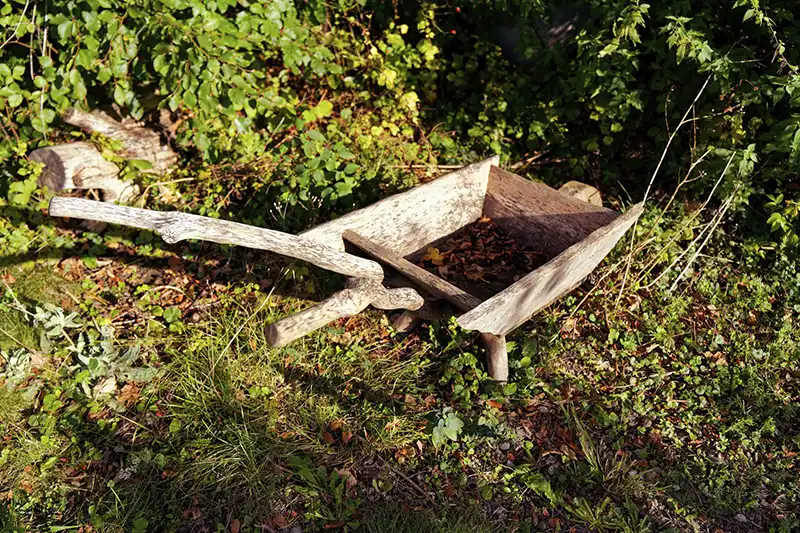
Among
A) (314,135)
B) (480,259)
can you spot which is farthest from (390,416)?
(314,135)

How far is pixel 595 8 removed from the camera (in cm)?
409

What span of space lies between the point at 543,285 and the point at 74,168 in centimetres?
309

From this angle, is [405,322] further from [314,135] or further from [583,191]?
[583,191]

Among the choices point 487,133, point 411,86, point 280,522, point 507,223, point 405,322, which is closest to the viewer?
point 280,522

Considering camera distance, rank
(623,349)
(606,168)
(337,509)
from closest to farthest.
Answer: (337,509) < (623,349) < (606,168)

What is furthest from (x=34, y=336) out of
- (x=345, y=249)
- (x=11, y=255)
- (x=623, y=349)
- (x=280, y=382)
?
(x=623, y=349)

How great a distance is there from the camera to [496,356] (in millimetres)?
3355

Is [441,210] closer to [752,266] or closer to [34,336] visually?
[752,266]

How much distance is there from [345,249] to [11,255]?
7.45 feet

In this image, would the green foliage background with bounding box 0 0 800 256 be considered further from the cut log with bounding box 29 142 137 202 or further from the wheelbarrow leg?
the wheelbarrow leg

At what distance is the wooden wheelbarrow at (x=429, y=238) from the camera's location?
260cm

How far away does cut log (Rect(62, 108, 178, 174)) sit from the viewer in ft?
14.6

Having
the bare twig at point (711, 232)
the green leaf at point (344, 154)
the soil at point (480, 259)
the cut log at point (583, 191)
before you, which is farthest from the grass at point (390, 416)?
the green leaf at point (344, 154)

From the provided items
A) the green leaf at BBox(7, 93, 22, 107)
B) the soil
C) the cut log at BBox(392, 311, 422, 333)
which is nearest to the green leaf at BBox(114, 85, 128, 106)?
the green leaf at BBox(7, 93, 22, 107)
